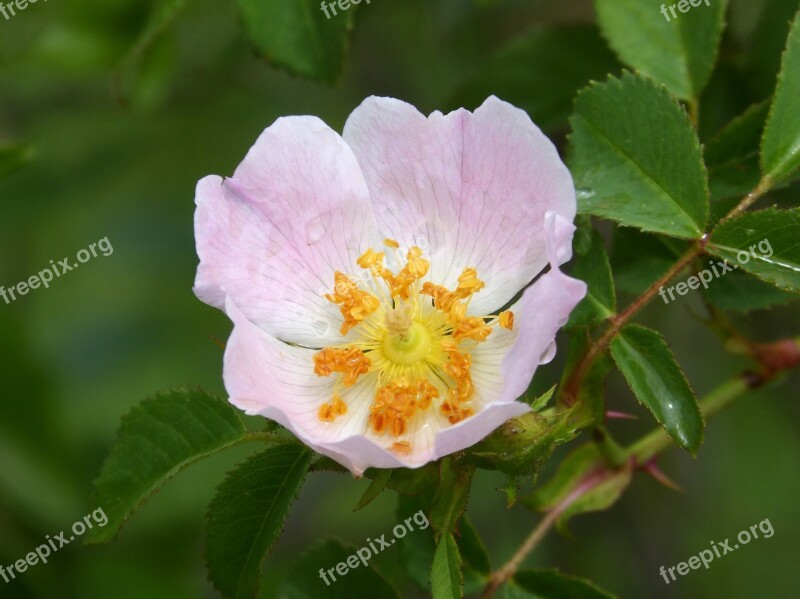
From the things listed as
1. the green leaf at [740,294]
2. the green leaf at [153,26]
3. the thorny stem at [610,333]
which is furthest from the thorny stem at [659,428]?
the green leaf at [153,26]

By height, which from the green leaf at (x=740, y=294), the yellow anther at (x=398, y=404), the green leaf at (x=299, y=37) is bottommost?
the green leaf at (x=740, y=294)

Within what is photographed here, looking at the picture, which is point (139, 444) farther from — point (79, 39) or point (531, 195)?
point (79, 39)

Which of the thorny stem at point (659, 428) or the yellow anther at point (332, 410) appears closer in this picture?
the thorny stem at point (659, 428)

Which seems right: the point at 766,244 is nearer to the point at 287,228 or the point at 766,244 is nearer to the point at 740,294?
the point at 740,294

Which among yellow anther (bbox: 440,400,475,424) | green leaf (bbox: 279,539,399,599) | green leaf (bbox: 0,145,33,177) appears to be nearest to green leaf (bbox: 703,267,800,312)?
yellow anther (bbox: 440,400,475,424)

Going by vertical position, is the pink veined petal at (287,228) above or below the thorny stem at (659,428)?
above

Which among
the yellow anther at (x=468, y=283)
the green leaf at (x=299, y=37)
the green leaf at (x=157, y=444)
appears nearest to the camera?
the green leaf at (x=157, y=444)

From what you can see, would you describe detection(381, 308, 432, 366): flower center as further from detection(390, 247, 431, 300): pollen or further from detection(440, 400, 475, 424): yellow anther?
detection(440, 400, 475, 424): yellow anther

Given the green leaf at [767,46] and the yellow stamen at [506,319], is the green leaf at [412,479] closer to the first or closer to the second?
the yellow stamen at [506,319]
